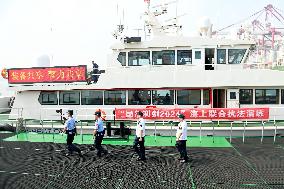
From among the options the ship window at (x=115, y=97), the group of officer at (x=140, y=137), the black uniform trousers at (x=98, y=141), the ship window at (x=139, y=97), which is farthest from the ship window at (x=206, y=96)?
the black uniform trousers at (x=98, y=141)

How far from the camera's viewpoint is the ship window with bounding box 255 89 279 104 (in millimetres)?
14195

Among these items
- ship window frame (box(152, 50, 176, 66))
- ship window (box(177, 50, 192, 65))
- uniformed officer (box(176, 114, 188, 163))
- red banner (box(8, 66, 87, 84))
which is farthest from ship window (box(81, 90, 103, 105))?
uniformed officer (box(176, 114, 188, 163))

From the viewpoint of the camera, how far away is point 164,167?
8992mm

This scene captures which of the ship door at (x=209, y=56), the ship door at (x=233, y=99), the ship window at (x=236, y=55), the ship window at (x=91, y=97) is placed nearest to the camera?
the ship door at (x=233, y=99)

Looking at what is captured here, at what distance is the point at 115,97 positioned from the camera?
48.6ft

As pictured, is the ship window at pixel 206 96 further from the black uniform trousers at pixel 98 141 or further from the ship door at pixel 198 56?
the black uniform trousers at pixel 98 141

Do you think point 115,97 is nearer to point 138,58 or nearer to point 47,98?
point 138,58

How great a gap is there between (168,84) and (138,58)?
8.75 feet

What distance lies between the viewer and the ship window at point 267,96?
14195 millimetres

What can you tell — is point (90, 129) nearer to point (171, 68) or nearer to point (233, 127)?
point (171, 68)

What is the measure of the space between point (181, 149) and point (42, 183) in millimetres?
4625

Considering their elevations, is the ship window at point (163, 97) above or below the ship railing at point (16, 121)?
above

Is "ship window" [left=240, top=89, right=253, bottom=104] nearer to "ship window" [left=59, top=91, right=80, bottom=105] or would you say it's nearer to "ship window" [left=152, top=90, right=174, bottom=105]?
"ship window" [left=152, top=90, right=174, bottom=105]

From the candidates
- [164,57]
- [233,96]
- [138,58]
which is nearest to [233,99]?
[233,96]
